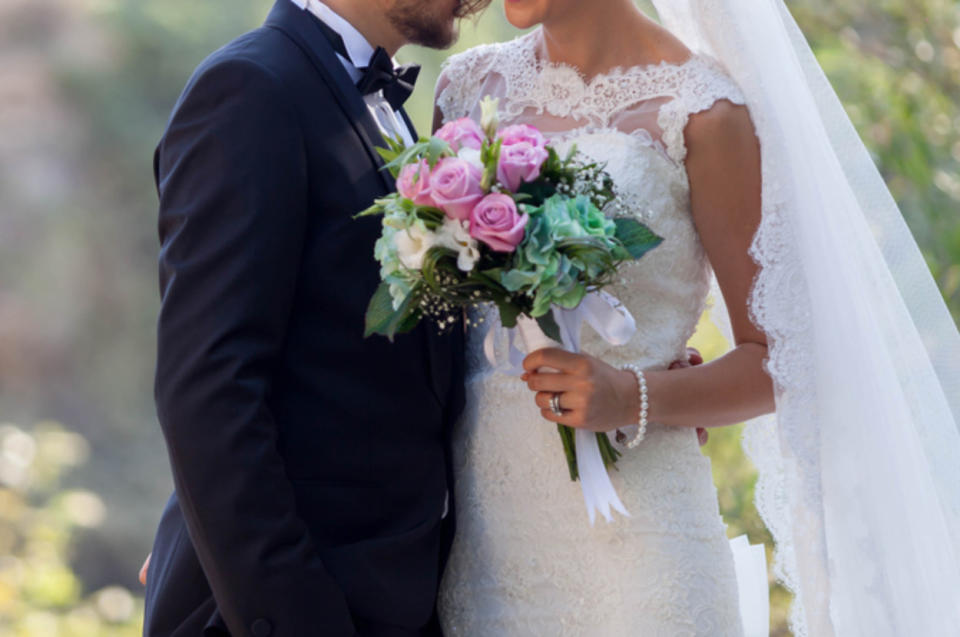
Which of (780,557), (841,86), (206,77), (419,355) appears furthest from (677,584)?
(841,86)

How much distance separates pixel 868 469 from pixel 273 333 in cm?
129

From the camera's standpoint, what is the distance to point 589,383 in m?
2.12

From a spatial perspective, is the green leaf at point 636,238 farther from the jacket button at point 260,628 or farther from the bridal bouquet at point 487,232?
the jacket button at point 260,628

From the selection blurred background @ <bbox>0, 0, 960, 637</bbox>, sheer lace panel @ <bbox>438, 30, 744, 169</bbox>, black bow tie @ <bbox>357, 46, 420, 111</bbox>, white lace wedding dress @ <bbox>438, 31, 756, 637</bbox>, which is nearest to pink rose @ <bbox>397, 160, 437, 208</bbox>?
black bow tie @ <bbox>357, 46, 420, 111</bbox>

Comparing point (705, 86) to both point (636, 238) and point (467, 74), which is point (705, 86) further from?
point (467, 74)

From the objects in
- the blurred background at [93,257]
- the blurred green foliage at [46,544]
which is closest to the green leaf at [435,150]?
the blurred background at [93,257]

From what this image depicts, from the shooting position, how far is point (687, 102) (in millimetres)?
2295

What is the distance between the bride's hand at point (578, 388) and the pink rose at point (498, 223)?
1.31 feet

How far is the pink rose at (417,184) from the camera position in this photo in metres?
1.80

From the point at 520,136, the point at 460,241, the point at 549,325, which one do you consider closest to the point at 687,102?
the point at 520,136

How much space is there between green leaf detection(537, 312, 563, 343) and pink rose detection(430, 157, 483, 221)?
0.89 feet

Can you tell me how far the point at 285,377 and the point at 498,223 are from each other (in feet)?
1.78

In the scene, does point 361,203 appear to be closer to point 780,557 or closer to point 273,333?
point 273,333

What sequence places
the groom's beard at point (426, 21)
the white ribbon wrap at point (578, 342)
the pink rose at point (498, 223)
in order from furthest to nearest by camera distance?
the groom's beard at point (426, 21)
the white ribbon wrap at point (578, 342)
the pink rose at point (498, 223)
